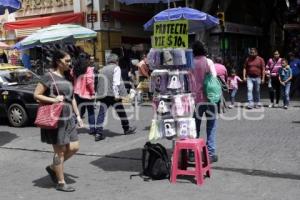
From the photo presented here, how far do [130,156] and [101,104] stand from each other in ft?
6.89

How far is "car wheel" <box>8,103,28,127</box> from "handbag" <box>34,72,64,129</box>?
6.11 meters

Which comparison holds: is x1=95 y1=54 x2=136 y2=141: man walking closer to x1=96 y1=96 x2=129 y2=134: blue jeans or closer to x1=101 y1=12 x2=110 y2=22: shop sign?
x1=96 y1=96 x2=129 y2=134: blue jeans

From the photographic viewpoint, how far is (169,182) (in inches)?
279

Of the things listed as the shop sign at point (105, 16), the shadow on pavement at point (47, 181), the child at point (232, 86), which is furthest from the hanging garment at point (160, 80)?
the shop sign at point (105, 16)

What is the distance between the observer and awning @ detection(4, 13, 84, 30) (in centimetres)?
2299

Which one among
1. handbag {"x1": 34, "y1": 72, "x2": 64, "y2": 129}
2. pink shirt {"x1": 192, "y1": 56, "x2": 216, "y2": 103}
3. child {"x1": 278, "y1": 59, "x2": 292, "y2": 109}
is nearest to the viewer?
handbag {"x1": 34, "y1": 72, "x2": 64, "y2": 129}

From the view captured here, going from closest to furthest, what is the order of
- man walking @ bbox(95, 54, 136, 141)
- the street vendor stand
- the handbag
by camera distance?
1. the handbag
2. the street vendor stand
3. man walking @ bbox(95, 54, 136, 141)

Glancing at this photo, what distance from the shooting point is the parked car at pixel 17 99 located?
12.5m

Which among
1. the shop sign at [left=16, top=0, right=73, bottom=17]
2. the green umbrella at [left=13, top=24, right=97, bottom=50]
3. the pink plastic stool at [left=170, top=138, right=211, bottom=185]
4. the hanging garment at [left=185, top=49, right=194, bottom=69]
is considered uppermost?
the shop sign at [left=16, top=0, right=73, bottom=17]

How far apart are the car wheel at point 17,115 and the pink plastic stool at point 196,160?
6443mm

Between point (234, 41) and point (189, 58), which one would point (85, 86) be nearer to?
point (189, 58)

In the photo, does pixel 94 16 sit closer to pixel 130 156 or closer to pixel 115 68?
pixel 115 68

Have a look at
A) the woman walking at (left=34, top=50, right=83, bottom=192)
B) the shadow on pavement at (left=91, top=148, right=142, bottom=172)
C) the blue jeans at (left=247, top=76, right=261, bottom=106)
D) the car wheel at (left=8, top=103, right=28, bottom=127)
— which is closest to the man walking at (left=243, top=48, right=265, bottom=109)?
→ the blue jeans at (left=247, top=76, right=261, bottom=106)

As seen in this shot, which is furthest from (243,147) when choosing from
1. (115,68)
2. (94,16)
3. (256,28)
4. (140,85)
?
(256,28)
